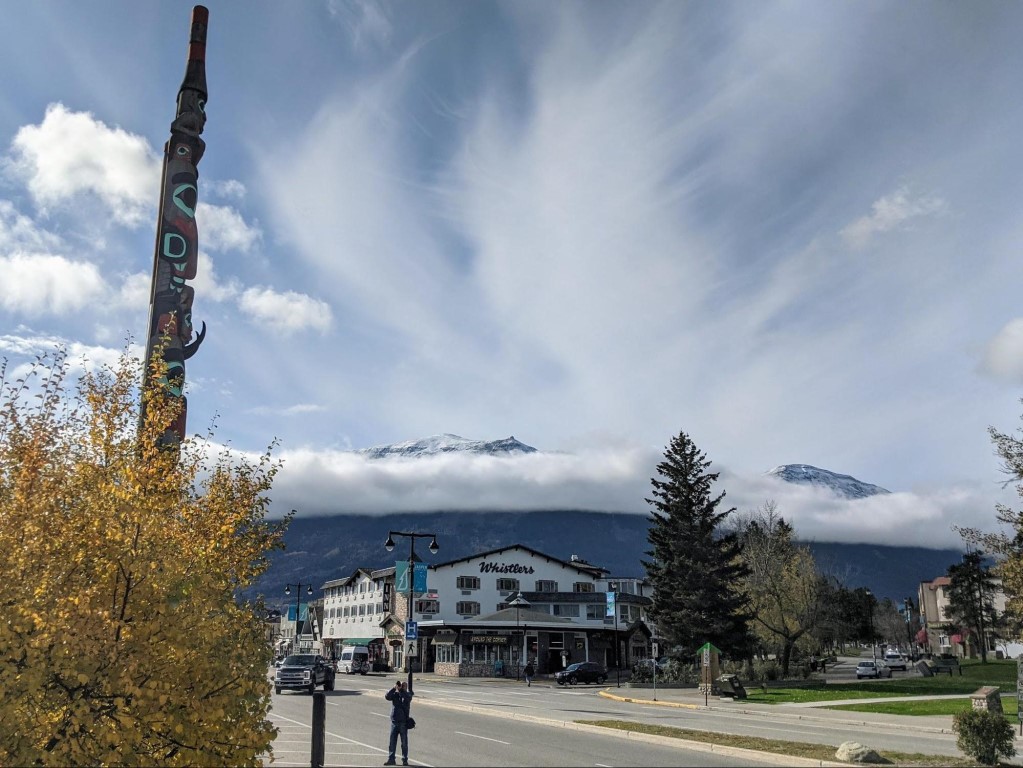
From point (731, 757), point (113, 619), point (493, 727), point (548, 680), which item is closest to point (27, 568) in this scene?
point (113, 619)

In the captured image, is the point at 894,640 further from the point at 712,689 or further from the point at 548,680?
the point at 712,689

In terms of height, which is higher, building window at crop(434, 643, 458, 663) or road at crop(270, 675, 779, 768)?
road at crop(270, 675, 779, 768)

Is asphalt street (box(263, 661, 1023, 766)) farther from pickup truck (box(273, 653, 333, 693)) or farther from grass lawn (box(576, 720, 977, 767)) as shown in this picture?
pickup truck (box(273, 653, 333, 693))

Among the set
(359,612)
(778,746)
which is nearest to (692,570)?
(778,746)

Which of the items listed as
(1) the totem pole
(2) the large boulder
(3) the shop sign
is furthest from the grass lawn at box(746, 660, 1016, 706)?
(1) the totem pole

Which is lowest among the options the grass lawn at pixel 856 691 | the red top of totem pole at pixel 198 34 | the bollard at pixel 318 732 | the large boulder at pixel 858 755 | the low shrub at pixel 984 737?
the grass lawn at pixel 856 691

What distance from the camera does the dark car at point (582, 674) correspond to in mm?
60531

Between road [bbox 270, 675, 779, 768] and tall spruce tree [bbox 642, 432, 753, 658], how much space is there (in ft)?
42.6

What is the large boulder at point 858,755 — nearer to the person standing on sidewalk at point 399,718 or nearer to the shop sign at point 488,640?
the person standing on sidewalk at point 399,718

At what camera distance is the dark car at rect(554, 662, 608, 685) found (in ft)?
199

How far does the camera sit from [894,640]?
158 meters

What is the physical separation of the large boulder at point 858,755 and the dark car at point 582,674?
4436 cm

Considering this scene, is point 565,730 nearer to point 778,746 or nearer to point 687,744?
point 687,744

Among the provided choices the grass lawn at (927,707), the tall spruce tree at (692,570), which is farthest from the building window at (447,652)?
the grass lawn at (927,707)
